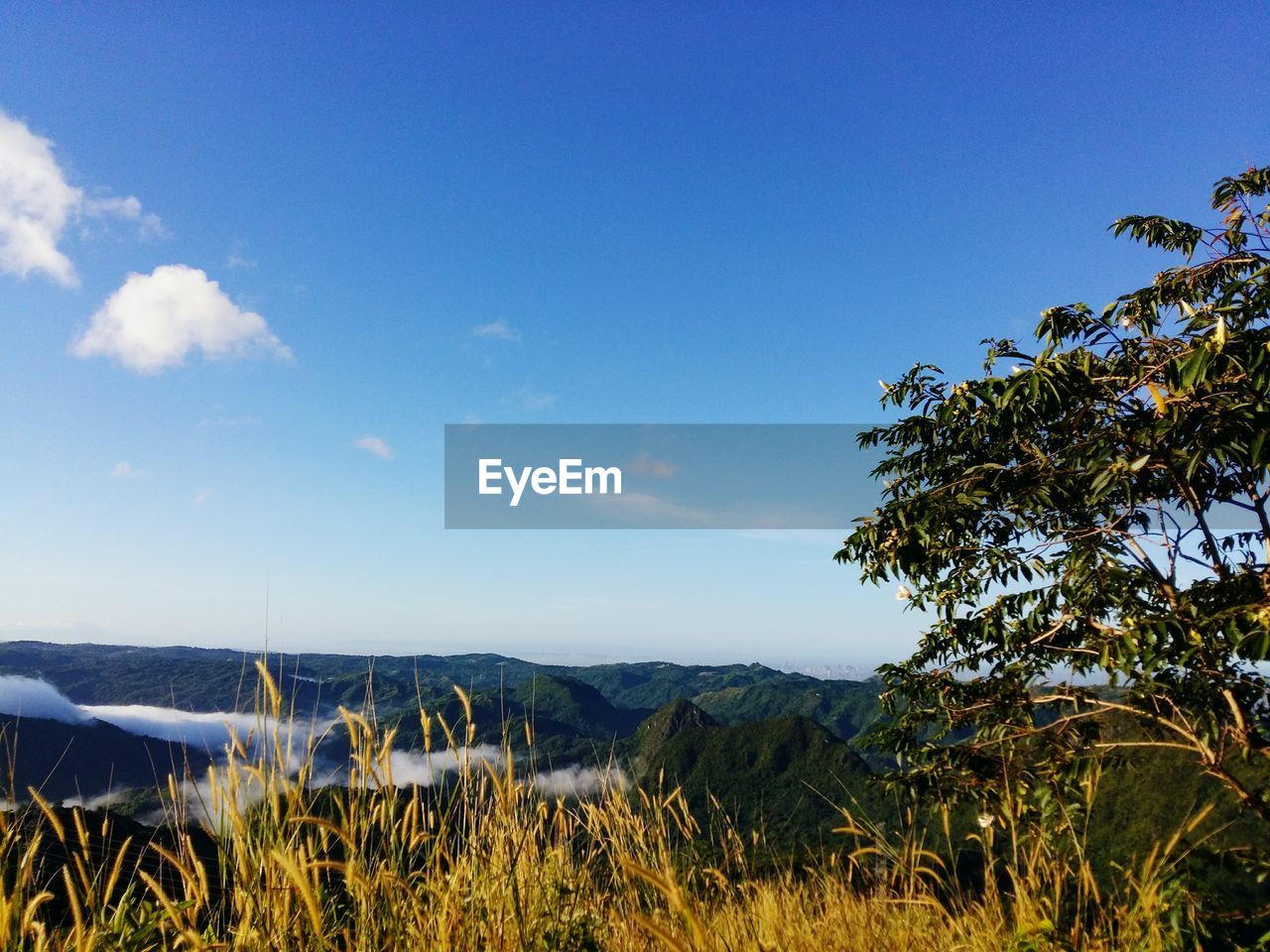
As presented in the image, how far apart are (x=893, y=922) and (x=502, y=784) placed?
2.09 m

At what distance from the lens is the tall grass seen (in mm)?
2123

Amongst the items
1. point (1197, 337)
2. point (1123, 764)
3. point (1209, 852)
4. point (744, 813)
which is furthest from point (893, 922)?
point (744, 813)

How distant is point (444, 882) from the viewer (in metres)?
2.86

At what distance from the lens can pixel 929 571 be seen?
5.82 m

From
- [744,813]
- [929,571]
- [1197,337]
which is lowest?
[744,813]

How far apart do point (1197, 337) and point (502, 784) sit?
453 cm

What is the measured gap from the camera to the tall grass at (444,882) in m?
2.12

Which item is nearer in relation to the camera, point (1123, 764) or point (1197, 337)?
point (1197, 337)

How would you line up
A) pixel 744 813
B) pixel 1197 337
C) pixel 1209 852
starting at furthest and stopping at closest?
pixel 744 813
pixel 1197 337
pixel 1209 852

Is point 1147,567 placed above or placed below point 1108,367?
below

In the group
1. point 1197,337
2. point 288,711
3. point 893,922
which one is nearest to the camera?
point 288,711

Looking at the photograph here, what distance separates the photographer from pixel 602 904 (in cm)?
329

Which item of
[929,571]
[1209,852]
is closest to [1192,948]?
[1209,852]

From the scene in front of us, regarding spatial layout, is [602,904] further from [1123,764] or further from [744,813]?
[744,813]
